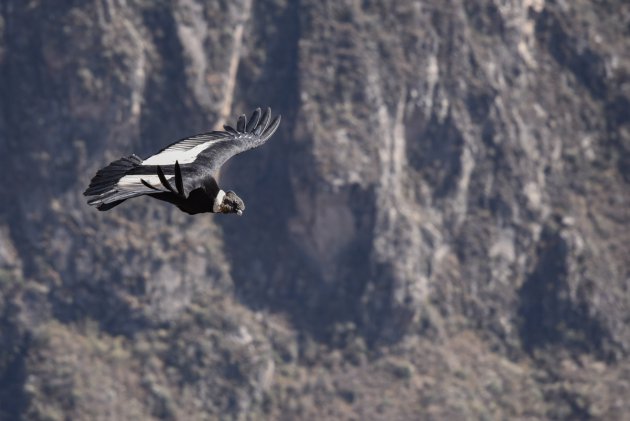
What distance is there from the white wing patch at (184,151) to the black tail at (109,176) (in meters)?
0.41

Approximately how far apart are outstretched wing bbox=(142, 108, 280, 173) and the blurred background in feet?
257

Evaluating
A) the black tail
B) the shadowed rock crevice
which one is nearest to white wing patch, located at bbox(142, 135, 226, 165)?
the black tail

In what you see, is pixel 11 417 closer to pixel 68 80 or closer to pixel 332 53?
pixel 68 80

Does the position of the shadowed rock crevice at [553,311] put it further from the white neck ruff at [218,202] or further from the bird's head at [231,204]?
the white neck ruff at [218,202]

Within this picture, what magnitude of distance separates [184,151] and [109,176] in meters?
3.41

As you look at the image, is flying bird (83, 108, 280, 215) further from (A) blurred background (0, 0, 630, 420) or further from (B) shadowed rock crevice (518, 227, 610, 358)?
(B) shadowed rock crevice (518, 227, 610, 358)

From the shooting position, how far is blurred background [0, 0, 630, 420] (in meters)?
119

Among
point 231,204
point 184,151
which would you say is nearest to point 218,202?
point 231,204

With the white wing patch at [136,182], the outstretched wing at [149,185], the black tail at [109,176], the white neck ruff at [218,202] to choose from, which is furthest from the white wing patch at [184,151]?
the white neck ruff at [218,202]

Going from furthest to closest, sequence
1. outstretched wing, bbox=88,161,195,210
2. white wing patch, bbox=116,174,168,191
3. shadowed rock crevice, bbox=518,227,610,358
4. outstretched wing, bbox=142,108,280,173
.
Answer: shadowed rock crevice, bbox=518,227,610,358
outstretched wing, bbox=142,108,280,173
white wing patch, bbox=116,174,168,191
outstretched wing, bbox=88,161,195,210

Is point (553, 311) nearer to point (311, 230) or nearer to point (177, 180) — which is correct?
point (311, 230)

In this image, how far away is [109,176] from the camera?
31.5 metres

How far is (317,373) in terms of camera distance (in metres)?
122

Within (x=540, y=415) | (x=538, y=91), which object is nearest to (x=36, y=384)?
(x=540, y=415)
